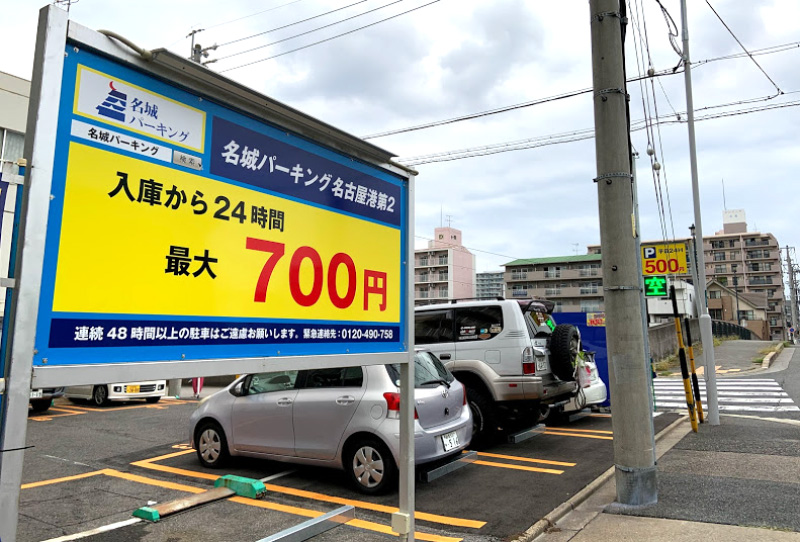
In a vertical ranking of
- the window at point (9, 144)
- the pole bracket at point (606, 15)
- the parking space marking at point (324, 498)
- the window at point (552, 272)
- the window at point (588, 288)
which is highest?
the window at point (552, 272)

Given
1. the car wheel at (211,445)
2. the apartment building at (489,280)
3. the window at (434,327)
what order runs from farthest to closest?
1. the apartment building at (489,280)
2. the window at (434,327)
3. the car wheel at (211,445)

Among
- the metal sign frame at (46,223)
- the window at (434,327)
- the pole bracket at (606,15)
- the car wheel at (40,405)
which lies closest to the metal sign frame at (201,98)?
the metal sign frame at (46,223)

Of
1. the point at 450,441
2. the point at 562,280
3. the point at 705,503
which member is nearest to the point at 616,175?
the point at 705,503

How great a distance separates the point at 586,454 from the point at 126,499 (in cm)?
569

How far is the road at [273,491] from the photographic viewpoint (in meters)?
4.54

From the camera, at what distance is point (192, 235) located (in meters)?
2.59

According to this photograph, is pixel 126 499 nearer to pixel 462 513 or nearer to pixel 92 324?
pixel 462 513

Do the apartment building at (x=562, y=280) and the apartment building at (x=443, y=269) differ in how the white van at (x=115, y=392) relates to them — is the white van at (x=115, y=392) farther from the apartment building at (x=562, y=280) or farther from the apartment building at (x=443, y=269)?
the apartment building at (x=443, y=269)

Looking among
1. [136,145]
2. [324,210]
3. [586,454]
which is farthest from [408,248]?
[586,454]

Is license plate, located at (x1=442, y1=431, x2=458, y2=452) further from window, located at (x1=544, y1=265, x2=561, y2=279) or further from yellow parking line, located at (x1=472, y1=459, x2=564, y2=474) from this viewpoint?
window, located at (x1=544, y1=265, x2=561, y2=279)

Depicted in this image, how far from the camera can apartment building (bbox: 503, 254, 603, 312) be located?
227ft

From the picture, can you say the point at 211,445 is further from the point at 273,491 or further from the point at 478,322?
the point at 478,322

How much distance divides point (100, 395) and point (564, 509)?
528 inches

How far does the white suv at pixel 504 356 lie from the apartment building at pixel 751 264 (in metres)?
80.3
